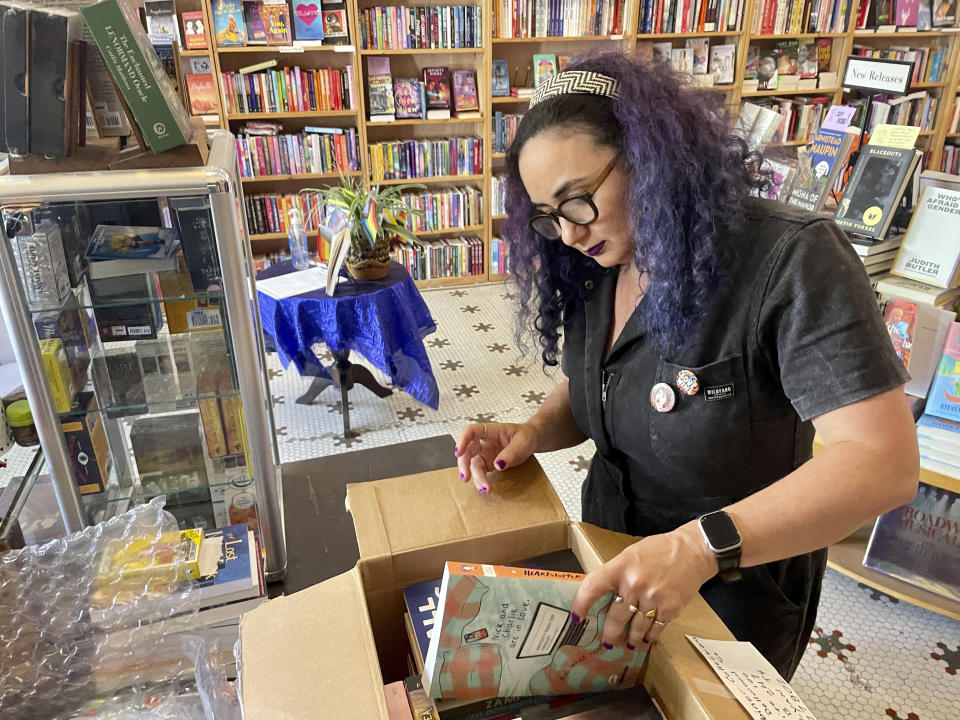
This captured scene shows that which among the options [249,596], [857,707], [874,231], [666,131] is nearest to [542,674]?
[249,596]

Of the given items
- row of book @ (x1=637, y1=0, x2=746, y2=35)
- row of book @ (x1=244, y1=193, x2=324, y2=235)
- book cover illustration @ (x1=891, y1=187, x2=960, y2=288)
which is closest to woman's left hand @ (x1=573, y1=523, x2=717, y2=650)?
book cover illustration @ (x1=891, y1=187, x2=960, y2=288)

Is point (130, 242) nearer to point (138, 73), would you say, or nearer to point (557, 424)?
point (138, 73)

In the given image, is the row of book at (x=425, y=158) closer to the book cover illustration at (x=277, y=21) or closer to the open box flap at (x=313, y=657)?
the book cover illustration at (x=277, y=21)

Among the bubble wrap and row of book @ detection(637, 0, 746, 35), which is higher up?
row of book @ detection(637, 0, 746, 35)

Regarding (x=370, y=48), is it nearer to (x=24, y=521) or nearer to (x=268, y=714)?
(x=24, y=521)

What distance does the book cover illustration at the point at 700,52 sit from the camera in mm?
4824

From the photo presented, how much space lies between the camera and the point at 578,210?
1005 millimetres

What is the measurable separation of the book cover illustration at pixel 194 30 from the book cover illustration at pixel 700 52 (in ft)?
10.3

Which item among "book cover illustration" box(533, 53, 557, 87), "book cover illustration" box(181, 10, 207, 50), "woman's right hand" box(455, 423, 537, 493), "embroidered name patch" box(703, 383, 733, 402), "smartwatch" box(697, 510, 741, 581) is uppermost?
"book cover illustration" box(181, 10, 207, 50)

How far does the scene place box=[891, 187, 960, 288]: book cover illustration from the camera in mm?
1965

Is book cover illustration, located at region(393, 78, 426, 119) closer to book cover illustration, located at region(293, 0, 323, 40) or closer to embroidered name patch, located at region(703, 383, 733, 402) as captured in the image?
book cover illustration, located at region(293, 0, 323, 40)

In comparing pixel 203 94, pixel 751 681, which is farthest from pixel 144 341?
pixel 203 94

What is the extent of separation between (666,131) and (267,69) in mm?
3977

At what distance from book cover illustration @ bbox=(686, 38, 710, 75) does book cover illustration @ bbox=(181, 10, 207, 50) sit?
3.13 meters
